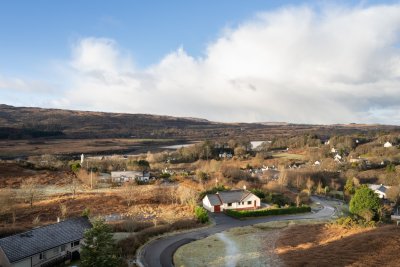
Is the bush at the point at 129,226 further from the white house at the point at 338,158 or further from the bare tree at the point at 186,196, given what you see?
the white house at the point at 338,158

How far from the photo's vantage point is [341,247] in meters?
28.6

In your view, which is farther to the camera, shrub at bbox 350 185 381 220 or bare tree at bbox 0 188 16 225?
bare tree at bbox 0 188 16 225

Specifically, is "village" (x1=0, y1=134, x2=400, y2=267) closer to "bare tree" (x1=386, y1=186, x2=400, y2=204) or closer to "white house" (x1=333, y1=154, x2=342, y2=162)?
"bare tree" (x1=386, y1=186, x2=400, y2=204)

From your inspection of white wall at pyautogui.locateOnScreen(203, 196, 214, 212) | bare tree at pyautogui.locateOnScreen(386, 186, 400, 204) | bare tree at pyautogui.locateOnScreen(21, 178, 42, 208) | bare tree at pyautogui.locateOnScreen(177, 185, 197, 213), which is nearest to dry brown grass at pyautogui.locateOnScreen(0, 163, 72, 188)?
bare tree at pyautogui.locateOnScreen(21, 178, 42, 208)

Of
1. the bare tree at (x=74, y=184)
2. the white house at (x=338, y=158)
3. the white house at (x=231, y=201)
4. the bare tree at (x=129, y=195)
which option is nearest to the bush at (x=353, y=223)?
the white house at (x=231, y=201)

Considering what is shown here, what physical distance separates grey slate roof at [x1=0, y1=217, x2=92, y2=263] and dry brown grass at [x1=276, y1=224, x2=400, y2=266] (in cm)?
1661

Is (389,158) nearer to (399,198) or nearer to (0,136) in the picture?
(399,198)

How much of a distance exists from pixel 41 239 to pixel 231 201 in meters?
28.9

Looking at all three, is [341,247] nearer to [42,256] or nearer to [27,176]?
[42,256]

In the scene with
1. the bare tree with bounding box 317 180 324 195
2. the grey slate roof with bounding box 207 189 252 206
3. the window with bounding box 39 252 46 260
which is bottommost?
the bare tree with bounding box 317 180 324 195

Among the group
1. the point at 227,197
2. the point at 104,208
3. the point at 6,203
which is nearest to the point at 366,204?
the point at 227,197

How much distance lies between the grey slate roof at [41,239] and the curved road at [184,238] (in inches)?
220

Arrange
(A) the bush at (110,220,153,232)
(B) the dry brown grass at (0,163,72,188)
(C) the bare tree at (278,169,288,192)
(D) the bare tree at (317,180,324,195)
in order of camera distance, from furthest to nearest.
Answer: (D) the bare tree at (317,180,324,195) < (C) the bare tree at (278,169,288,192) < (B) the dry brown grass at (0,163,72,188) < (A) the bush at (110,220,153,232)

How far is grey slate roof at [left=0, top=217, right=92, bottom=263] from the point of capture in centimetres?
2416
